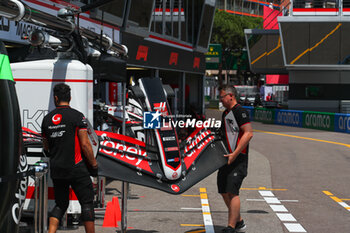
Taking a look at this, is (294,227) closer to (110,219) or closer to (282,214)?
(282,214)

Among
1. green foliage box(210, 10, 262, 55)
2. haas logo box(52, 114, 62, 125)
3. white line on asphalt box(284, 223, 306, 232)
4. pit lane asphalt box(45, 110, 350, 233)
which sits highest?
green foliage box(210, 10, 262, 55)

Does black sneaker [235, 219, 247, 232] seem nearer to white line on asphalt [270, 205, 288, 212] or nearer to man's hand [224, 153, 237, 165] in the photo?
man's hand [224, 153, 237, 165]

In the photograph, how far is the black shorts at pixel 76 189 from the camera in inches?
271

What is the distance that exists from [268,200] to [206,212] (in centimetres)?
173

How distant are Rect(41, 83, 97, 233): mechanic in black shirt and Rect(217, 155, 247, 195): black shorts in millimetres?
2128

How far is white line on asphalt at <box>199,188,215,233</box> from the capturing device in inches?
353

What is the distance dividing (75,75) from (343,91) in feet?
148

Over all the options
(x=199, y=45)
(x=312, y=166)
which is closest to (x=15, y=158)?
(x=312, y=166)

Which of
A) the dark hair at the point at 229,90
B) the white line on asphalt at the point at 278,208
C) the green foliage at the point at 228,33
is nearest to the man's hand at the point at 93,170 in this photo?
the dark hair at the point at 229,90

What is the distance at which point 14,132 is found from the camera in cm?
525

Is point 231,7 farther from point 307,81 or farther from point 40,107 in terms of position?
point 40,107

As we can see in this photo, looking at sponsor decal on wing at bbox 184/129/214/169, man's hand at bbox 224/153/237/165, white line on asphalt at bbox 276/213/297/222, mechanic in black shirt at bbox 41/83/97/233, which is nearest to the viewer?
mechanic in black shirt at bbox 41/83/97/233

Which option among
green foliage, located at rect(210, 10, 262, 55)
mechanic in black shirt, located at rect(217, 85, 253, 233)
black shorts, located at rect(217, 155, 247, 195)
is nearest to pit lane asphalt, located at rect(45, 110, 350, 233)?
mechanic in black shirt, located at rect(217, 85, 253, 233)

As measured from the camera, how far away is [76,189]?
6930 millimetres
